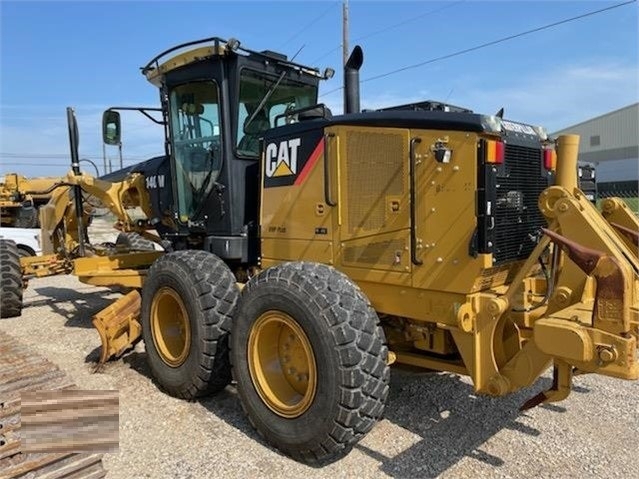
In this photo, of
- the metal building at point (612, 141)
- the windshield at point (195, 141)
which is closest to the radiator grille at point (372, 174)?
the windshield at point (195, 141)

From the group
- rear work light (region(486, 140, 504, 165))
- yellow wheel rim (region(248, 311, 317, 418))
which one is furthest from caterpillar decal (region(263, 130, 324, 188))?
rear work light (region(486, 140, 504, 165))

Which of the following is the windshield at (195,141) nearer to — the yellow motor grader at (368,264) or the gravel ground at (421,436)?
the yellow motor grader at (368,264)

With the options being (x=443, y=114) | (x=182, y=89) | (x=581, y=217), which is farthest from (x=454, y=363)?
(x=182, y=89)

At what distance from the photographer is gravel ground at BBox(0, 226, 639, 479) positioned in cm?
344

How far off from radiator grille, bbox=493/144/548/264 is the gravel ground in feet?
4.15

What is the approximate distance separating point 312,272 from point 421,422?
145 centimetres

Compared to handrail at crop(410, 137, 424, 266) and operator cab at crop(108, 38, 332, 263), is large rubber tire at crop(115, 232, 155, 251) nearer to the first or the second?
operator cab at crop(108, 38, 332, 263)

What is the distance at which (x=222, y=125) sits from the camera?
4836 millimetres

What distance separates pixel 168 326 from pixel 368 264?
7.01 ft

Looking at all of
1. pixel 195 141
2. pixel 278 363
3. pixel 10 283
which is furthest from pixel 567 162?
pixel 10 283

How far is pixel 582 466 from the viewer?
3467 mm

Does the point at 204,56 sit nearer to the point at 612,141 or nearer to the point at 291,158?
the point at 291,158

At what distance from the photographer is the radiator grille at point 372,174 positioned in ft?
11.8

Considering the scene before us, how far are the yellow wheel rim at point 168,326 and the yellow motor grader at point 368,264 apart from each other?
17 millimetres
